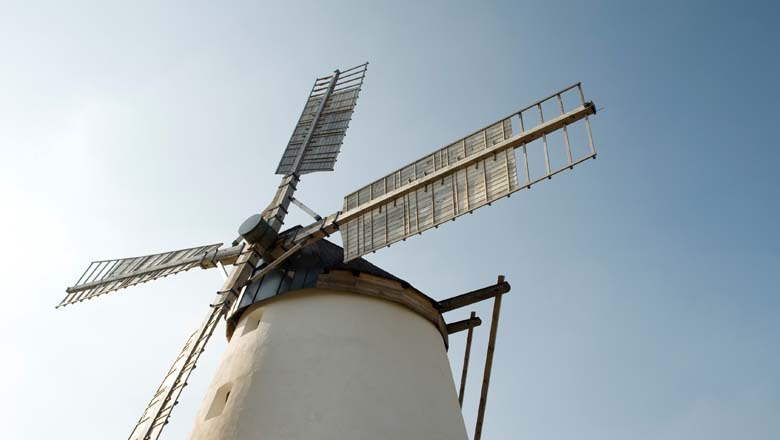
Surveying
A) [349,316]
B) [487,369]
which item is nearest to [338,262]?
[349,316]

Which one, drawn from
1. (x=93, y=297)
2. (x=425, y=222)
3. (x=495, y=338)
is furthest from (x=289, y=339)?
(x=93, y=297)

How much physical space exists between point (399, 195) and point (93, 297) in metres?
7.10

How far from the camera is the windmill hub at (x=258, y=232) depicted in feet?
30.3

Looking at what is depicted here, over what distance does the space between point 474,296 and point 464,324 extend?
24.7 inches

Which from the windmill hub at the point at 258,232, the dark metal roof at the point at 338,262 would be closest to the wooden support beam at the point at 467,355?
the dark metal roof at the point at 338,262

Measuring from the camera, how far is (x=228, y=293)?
8.96m

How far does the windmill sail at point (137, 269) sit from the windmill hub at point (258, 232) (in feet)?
3.36

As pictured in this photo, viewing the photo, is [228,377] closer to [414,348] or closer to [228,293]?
[228,293]

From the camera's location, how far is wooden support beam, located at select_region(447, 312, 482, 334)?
9.59 m

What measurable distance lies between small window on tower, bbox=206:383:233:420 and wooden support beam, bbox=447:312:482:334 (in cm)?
382

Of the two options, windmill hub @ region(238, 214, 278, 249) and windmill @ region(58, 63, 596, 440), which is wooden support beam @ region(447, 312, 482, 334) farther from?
windmill hub @ region(238, 214, 278, 249)

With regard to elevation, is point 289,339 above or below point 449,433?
above

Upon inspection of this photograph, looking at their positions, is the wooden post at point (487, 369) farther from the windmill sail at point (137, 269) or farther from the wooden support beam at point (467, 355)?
the windmill sail at point (137, 269)

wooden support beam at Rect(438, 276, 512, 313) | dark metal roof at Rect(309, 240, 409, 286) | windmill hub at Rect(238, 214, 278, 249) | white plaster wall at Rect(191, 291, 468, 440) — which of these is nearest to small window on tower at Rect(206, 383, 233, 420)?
white plaster wall at Rect(191, 291, 468, 440)
